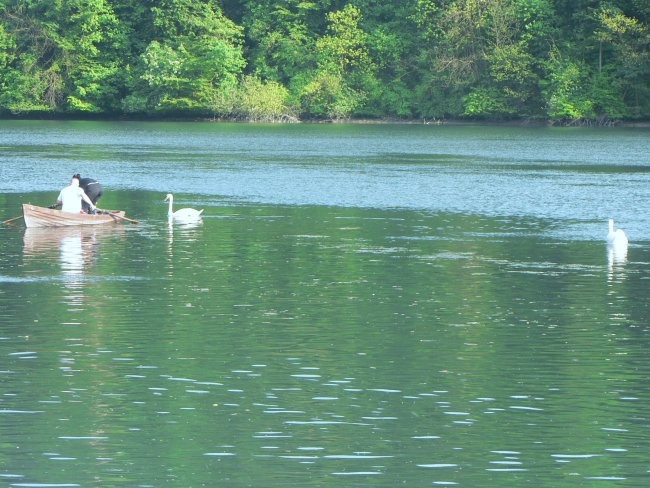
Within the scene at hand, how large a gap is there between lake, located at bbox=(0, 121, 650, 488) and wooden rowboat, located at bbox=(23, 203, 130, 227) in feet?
1.77

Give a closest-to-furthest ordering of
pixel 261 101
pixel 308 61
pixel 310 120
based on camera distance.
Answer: pixel 261 101
pixel 308 61
pixel 310 120

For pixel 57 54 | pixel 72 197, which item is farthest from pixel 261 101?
pixel 72 197

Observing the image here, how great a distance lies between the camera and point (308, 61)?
122812 millimetres

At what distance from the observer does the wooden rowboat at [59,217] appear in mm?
36094

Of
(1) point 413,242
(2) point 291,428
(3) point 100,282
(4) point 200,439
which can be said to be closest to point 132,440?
(4) point 200,439

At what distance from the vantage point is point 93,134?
3826 inches

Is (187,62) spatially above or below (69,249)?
above

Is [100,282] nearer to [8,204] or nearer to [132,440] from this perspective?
[132,440]

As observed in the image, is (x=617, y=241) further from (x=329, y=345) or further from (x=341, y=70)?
(x=341, y=70)

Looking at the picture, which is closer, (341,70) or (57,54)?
(57,54)

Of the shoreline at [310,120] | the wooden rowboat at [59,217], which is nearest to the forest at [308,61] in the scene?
the shoreline at [310,120]

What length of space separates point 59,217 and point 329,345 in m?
18.1

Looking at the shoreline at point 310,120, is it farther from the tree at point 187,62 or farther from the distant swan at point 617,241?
the distant swan at point 617,241

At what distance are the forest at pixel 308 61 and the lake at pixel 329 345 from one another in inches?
2608
